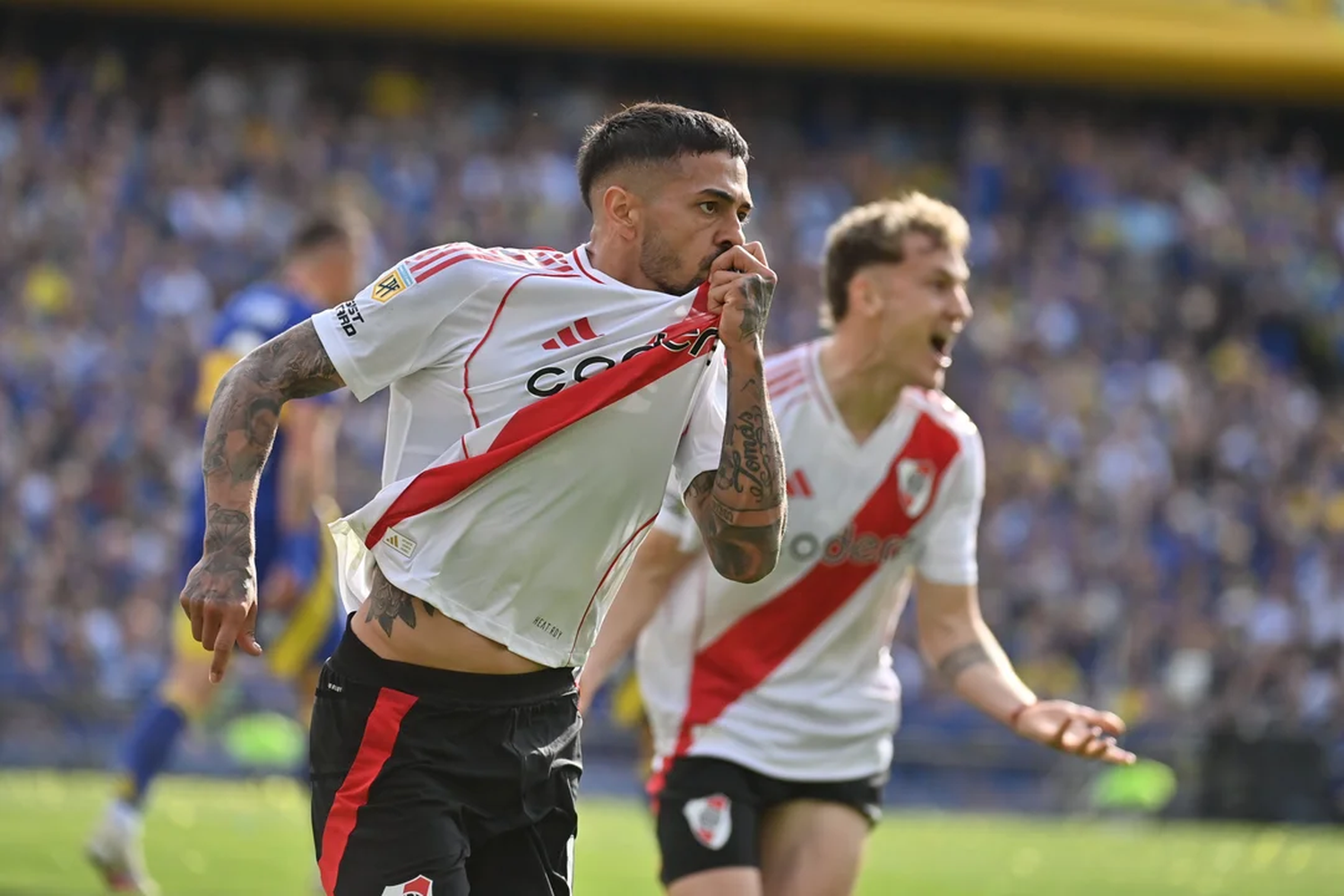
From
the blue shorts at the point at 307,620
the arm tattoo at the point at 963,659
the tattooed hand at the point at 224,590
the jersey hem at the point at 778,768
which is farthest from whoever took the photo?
the blue shorts at the point at 307,620

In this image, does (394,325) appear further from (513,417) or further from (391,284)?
(513,417)

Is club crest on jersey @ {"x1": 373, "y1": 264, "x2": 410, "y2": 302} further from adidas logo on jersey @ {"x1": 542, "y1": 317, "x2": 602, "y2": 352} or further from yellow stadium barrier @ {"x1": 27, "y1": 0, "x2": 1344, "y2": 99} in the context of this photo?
yellow stadium barrier @ {"x1": 27, "y1": 0, "x2": 1344, "y2": 99}

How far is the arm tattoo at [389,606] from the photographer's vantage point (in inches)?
157

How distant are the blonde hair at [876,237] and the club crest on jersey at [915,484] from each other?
0.56m

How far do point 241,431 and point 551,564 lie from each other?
684mm

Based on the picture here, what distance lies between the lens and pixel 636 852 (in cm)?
1146

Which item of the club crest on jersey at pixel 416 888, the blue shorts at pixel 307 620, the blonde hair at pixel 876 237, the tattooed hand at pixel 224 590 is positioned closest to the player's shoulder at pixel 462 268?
the tattooed hand at pixel 224 590

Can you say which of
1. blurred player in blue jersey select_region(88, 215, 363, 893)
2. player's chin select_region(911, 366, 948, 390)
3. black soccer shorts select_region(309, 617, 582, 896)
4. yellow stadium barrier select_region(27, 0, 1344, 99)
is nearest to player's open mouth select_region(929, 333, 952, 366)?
player's chin select_region(911, 366, 948, 390)

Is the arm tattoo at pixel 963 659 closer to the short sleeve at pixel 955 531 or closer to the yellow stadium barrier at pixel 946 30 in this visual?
the short sleeve at pixel 955 531

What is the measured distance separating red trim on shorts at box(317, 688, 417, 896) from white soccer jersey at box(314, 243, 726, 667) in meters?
0.22

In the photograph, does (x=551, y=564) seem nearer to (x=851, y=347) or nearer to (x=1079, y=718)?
(x=1079, y=718)

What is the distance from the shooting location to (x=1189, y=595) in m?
20.6

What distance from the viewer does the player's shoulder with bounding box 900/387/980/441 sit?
236 inches

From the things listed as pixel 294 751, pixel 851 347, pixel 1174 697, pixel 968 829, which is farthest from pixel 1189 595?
pixel 851 347
